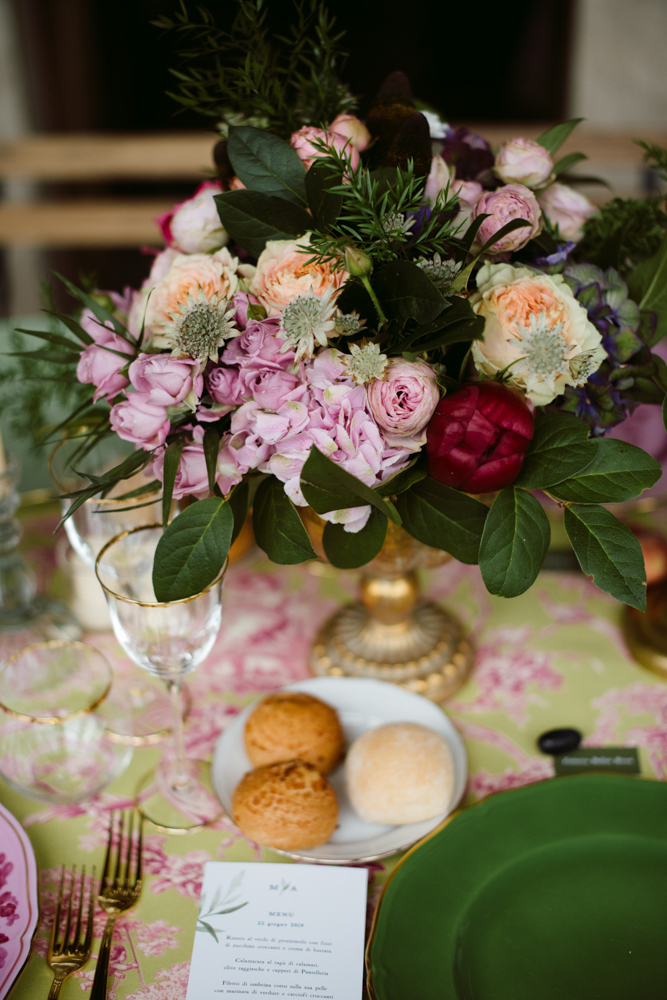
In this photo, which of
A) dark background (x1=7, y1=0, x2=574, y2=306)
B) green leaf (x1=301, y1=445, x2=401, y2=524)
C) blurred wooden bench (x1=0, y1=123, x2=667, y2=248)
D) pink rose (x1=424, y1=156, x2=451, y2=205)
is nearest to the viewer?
green leaf (x1=301, y1=445, x2=401, y2=524)

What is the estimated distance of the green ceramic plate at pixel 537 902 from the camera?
1.80 ft

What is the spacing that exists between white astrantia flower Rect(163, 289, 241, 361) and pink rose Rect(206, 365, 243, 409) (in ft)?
0.05

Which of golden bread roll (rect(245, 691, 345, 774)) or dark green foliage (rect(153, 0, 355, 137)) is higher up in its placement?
dark green foliage (rect(153, 0, 355, 137))

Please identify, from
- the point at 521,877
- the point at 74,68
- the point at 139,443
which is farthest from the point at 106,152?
the point at 521,877

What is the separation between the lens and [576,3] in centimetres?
249

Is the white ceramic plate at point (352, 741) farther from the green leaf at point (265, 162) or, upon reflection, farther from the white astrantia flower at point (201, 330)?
the green leaf at point (265, 162)

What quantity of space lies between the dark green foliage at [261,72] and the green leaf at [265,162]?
0.07 meters

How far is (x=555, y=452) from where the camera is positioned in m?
0.57

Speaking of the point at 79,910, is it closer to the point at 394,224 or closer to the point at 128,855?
the point at 128,855

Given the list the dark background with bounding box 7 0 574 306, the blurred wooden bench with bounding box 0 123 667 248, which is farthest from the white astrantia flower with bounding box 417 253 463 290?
the dark background with bounding box 7 0 574 306

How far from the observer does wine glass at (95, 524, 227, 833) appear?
66 cm

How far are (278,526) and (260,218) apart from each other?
26 centimetres

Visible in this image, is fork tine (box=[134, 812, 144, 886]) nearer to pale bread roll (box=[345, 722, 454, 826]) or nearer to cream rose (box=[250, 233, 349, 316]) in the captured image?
pale bread roll (box=[345, 722, 454, 826])

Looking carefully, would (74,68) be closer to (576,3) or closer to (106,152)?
(106,152)
